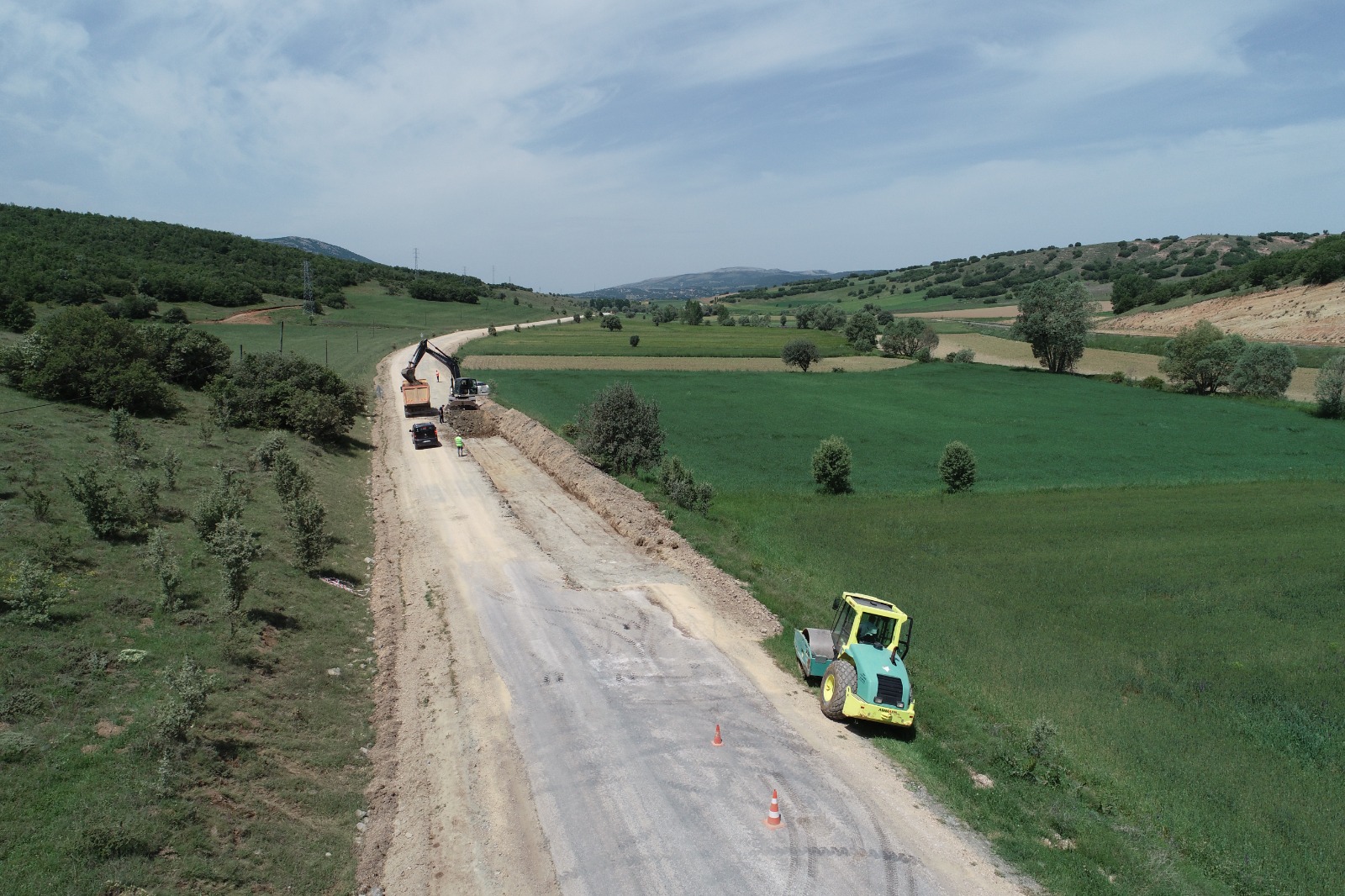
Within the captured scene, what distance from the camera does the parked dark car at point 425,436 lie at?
132 feet

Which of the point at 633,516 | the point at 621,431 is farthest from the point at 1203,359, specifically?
the point at 633,516

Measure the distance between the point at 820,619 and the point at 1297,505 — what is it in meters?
29.3

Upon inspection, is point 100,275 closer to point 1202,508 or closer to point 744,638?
point 744,638

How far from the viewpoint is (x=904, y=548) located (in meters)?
26.9

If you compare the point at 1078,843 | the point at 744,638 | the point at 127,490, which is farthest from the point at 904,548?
the point at 127,490

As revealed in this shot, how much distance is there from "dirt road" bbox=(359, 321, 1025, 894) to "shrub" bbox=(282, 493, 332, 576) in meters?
2.29

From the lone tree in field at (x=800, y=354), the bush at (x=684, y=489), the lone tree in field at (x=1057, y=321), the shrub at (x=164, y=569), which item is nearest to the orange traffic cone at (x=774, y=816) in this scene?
the shrub at (x=164, y=569)

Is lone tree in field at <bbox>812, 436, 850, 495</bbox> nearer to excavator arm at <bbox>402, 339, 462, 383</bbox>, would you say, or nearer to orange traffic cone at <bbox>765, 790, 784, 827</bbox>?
orange traffic cone at <bbox>765, 790, 784, 827</bbox>

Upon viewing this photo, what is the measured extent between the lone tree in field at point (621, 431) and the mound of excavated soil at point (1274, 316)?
91765 millimetres

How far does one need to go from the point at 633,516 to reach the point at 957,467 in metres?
17.9

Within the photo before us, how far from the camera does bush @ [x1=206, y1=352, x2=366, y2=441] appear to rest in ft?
114

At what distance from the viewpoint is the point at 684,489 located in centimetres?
3045

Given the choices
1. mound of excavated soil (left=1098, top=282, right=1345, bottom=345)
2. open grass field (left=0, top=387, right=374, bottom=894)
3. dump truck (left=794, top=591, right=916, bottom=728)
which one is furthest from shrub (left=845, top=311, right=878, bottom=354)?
open grass field (left=0, top=387, right=374, bottom=894)

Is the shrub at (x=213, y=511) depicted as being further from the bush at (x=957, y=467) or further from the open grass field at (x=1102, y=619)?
the bush at (x=957, y=467)
